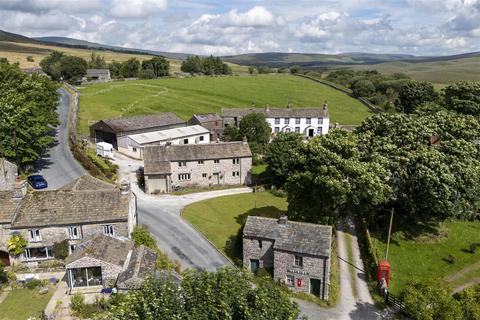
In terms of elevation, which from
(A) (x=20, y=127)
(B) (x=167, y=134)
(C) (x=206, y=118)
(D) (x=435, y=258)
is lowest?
(D) (x=435, y=258)

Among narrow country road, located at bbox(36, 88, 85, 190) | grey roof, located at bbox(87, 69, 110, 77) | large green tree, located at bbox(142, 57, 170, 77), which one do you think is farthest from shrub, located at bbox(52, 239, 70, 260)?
large green tree, located at bbox(142, 57, 170, 77)

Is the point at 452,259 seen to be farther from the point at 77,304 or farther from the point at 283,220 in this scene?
the point at 77,304

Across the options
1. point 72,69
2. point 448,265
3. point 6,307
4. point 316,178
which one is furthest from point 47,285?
point 72,69

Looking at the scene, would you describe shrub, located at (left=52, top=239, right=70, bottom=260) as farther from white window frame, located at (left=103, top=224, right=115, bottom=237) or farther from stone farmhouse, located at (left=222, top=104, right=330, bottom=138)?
stone farmhouse, located at (left=222, top=104, right=330, bottom=138)

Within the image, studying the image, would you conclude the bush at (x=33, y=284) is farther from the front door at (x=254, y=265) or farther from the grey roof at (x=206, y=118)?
the grey roof at (x=206, y=118)

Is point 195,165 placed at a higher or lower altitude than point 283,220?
lower

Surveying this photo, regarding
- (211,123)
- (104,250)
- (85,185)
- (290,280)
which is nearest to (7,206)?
(85,185)

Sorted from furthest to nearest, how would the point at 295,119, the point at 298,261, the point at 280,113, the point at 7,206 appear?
the point at 280,113
the point at 295,119
the point at 7,206
the point at 298,261
